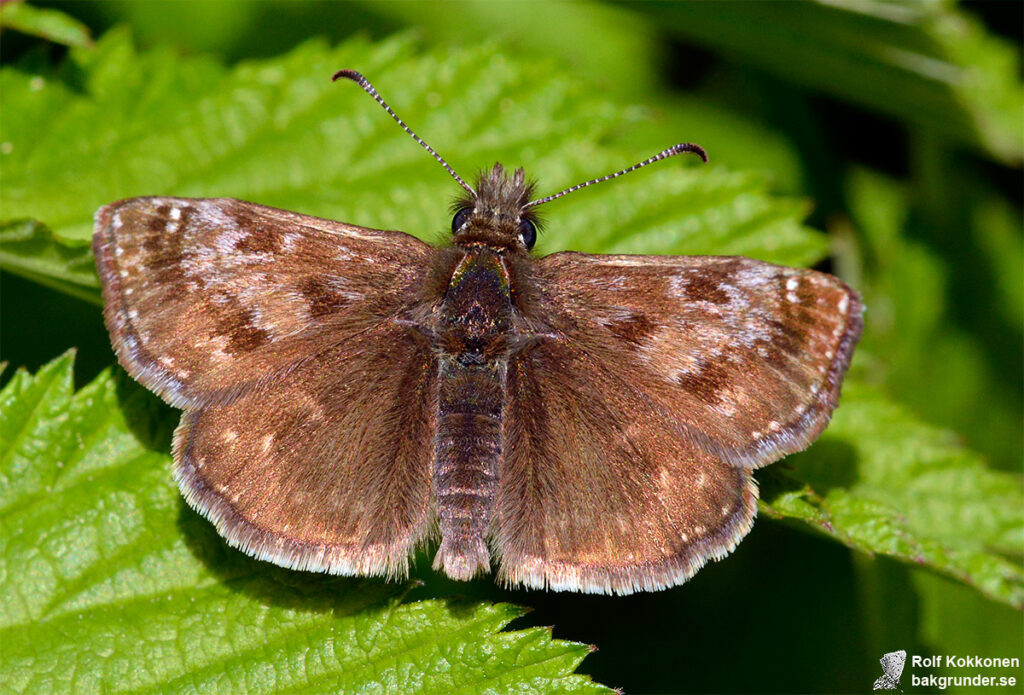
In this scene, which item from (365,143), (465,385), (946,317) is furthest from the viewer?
(946,317)

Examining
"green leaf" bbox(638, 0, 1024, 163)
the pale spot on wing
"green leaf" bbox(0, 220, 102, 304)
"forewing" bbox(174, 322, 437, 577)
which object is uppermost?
"green leaf" bbox(638, 0, 1024, 163)

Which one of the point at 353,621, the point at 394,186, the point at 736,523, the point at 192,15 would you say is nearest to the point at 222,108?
the point at 394,186

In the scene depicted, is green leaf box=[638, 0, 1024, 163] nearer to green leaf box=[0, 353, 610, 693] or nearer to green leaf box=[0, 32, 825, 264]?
green leaf box=[0, 32, 825, 264]

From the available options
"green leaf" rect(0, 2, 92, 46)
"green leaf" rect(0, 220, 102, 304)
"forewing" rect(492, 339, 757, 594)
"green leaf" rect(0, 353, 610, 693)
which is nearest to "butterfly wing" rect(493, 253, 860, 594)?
"forewing" rect(492, 339, 757, 594)

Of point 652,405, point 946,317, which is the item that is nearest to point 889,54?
point 946,317

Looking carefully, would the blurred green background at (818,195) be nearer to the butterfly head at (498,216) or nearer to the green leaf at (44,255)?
the butterfly head at (498,216)

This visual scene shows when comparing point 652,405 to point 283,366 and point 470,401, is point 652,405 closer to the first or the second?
point 470,401
